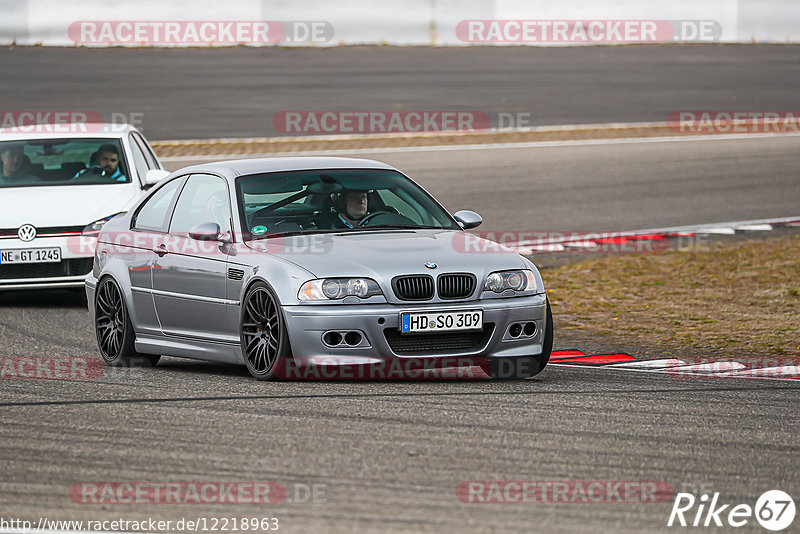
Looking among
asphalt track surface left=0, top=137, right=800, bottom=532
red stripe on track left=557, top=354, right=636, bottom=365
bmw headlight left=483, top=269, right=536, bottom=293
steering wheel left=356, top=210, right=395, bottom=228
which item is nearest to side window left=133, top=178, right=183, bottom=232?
asphalt track surface left=0, top=137, right=800, bottom=532

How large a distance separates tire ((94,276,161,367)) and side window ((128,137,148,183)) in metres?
4.06

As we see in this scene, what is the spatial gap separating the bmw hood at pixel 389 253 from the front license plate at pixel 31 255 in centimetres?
449

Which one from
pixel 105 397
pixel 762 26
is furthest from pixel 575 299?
pixel 762 26

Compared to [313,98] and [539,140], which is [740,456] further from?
[313,98]

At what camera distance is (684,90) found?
33.7m

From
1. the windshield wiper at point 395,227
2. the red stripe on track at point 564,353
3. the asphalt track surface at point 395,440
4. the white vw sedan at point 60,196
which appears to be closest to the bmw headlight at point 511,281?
the asphalt track surface at point 395,440

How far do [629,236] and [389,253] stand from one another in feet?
33.8

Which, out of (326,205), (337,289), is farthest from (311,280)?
(326,205)

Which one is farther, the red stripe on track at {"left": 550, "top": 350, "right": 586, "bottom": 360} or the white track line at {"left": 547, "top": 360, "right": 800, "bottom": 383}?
the red stripe on track at {"left": 550, "top": 350, "right": 586, "bottom": 360}

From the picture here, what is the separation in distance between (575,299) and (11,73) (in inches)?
879

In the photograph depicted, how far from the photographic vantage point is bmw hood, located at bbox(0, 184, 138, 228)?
12.9 meters

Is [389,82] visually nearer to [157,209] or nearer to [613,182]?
[613,182]

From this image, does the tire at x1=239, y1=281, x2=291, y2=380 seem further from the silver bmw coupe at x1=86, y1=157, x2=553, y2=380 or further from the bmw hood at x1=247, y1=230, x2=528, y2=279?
the bmw hood at x1=247, y1=230, x2=528, y2=279

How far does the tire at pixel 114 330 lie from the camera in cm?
977
